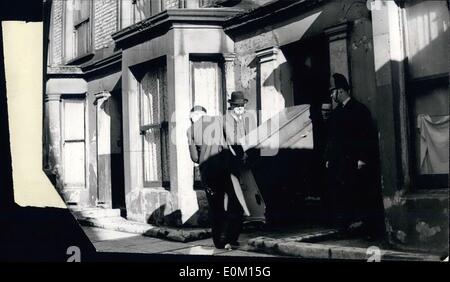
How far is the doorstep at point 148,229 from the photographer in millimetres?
4941

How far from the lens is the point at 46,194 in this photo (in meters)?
4.69

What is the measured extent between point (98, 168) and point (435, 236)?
4616 millimetres

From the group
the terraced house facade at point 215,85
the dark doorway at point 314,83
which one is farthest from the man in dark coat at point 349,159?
the dark doorway at point 314,83

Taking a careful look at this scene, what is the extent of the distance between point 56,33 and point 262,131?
4.07 metres

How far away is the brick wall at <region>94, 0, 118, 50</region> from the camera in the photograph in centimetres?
770

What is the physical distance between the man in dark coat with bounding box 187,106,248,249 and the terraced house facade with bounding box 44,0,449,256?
106 cm

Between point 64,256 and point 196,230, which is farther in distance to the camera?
point 196,230

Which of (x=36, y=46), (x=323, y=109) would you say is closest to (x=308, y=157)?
(x=323, y=109)

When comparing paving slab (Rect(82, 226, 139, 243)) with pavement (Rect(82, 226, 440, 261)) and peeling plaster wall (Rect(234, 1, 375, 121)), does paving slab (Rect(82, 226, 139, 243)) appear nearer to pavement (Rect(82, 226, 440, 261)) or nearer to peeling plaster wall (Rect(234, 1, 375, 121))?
pavement (Rect(82, 226, 440, 261))

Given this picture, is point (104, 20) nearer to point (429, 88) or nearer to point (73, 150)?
point (73, 150)

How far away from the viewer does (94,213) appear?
617 cm

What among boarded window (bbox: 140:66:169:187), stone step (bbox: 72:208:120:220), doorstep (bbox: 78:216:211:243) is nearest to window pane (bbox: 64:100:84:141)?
boarded window (bbox: 140:66:169:187)

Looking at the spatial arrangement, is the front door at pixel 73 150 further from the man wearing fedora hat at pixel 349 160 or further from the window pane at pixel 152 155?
the man wearing fedora hat at pixel 349 160

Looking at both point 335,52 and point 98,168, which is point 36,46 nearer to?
point 98,168
